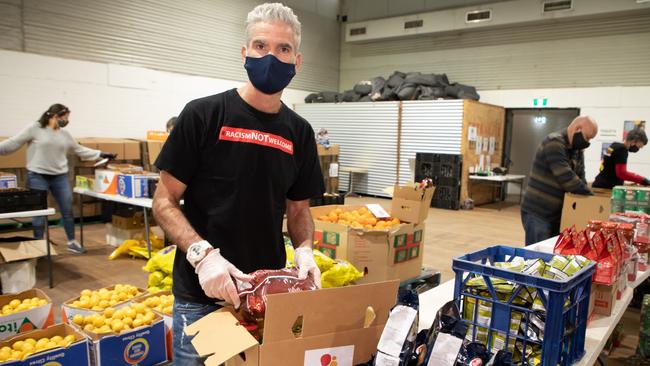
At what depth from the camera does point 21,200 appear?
417 cm

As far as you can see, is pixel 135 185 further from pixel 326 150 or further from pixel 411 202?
pixel 326 150

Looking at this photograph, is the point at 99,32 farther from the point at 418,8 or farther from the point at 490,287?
the point at 490,287

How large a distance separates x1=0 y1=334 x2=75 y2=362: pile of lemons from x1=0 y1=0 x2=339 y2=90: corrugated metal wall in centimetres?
694

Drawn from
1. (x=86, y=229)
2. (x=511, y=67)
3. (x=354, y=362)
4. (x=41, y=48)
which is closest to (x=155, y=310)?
(x=354, y=362)

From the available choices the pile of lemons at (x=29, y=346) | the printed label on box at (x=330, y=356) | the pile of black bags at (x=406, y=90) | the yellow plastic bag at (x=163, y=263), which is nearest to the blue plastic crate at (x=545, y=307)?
the printed label on box at (x=330, y=356)

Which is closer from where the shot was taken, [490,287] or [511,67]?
[490,287]

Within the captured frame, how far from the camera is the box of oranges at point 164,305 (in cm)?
284

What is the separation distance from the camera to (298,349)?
1061mm

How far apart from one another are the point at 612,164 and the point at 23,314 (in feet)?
18.3

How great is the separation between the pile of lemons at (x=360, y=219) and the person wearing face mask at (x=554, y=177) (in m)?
1.09

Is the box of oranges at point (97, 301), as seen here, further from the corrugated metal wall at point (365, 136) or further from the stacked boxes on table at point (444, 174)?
the corrugated metal wall at point (365, 136)

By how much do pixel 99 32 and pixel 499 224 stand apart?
8188 millimetres

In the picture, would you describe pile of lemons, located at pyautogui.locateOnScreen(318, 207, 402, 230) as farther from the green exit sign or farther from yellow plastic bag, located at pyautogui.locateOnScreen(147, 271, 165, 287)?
the green exit sign

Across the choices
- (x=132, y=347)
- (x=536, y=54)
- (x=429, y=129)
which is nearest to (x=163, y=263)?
(x=132, y=347)
